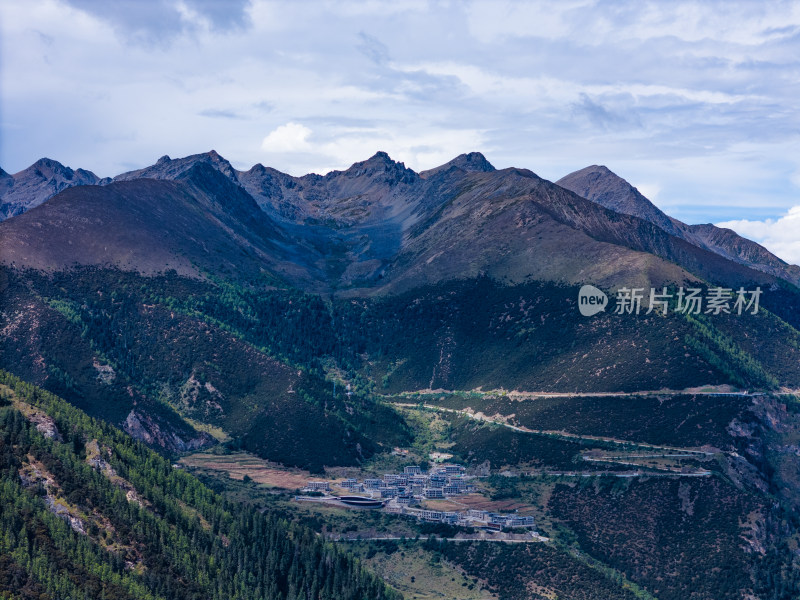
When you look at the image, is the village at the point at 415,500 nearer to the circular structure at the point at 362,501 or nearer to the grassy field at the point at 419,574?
the circular structure at the point at 362,501

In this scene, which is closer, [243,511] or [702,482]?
[243,511]

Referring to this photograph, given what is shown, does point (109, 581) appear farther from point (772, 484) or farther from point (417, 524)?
point (772, 484)

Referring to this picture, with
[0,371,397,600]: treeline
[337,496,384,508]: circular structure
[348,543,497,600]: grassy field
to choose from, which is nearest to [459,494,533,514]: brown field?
[337,496,384,508]: circular structure

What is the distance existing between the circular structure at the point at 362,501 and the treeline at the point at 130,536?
103ft

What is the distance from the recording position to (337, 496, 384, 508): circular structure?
611 feet

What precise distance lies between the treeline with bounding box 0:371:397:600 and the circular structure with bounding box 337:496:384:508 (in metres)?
31.4

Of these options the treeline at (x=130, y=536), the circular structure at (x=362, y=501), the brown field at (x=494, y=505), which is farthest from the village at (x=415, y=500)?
the treeline at (x=130, y=536)

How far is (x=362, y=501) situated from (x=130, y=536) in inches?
2845

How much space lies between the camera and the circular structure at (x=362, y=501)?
186 metres

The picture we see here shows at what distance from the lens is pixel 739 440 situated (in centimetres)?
19150

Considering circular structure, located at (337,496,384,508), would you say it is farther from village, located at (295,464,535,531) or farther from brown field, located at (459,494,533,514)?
brown field, located at (459,494,533,514)

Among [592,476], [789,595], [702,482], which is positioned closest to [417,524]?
[592,476]

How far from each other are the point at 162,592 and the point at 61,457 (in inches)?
1060

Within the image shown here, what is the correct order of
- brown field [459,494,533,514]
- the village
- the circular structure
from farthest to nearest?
1. the circular structure
2. brown field [459,494,533,514]
3. the village
